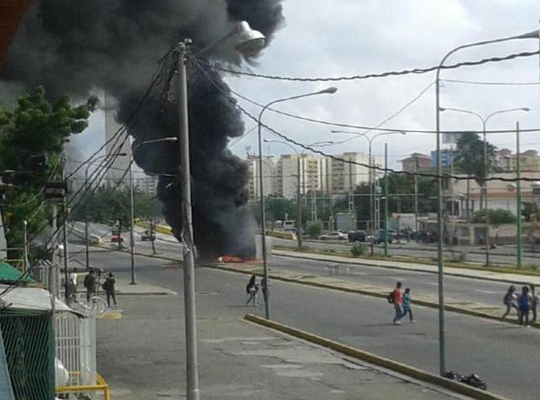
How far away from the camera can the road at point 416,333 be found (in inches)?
712

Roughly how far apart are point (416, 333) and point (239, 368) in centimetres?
646

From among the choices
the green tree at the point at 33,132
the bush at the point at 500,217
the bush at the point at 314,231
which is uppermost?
the green tree at the point at 33,132

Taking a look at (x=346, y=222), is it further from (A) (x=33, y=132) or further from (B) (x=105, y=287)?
(A) (x=33, y=132)

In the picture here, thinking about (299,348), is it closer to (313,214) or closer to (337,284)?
(337,284)

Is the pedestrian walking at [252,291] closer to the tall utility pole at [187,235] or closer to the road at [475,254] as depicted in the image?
the road at [475,254]

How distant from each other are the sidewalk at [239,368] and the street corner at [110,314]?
5.04 feet

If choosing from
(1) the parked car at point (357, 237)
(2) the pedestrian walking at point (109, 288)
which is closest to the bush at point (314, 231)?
(1) the parked car at point (357, 237)

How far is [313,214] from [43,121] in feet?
292

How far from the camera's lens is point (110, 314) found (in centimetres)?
3003

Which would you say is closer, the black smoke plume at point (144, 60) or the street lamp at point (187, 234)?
the street lamp at point (187, 234)

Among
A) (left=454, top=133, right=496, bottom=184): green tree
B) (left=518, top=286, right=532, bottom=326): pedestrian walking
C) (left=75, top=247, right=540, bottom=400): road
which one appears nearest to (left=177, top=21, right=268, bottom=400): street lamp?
(left=75, top=247, right=540, bottom=400): road

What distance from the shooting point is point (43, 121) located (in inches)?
728

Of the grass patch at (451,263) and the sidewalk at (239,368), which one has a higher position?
the grass patch at (451,263)

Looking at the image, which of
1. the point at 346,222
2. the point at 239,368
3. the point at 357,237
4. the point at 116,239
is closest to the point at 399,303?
the point at 239,368
